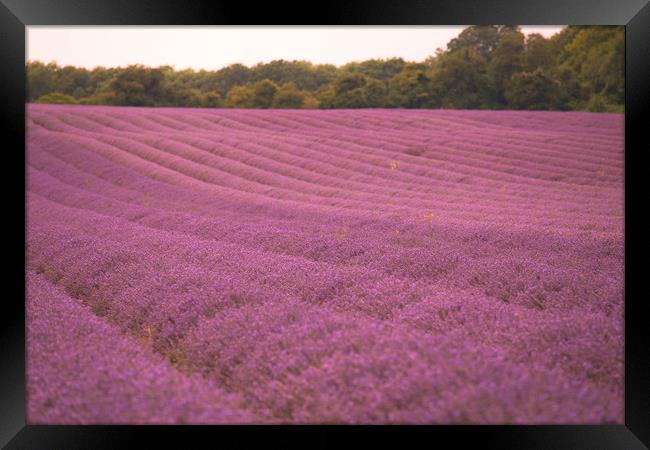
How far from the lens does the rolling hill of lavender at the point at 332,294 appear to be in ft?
9.27

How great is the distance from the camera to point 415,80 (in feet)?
66.0

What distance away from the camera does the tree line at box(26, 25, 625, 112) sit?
656 inches

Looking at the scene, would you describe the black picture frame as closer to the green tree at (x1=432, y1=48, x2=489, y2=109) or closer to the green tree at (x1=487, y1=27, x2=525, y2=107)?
the green tree at (x1=487, y1=27, x2=525, y2=107)

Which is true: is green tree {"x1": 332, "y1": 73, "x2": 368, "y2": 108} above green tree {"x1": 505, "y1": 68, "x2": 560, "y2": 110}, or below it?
above

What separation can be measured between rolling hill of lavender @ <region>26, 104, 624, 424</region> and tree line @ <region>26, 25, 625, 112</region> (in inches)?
220

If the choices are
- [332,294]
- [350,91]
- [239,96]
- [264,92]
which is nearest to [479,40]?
[350,91]

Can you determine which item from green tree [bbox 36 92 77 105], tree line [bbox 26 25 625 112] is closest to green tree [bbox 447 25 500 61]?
tree line [bbox 26 25 625 112]

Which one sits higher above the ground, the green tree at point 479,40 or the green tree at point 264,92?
the green tree at point 479,40

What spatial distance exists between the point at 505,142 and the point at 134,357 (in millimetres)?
12636

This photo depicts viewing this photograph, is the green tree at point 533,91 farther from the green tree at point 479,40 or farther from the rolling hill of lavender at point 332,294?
the rolling hill of lavender at point 332,294

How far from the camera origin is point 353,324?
344 cm

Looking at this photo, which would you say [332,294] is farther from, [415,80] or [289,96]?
[289,96]

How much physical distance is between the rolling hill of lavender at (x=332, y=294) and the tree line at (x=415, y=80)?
5586 mm

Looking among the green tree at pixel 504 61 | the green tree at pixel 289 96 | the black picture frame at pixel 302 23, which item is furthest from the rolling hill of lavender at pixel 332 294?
the green tree at pixel 289 96
